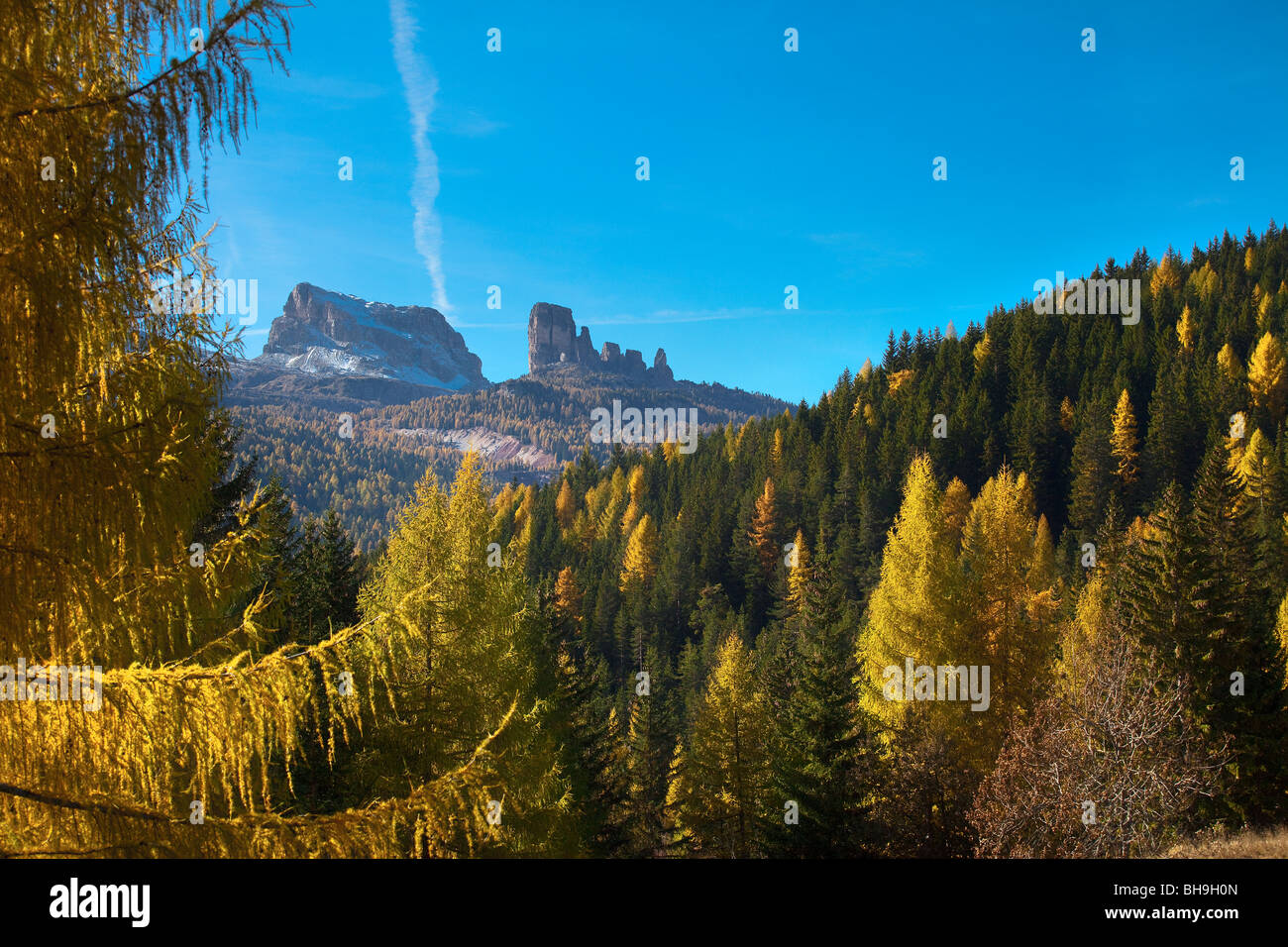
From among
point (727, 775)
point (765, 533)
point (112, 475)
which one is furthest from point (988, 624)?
point (765, 533)

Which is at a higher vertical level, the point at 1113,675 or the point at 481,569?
the point at 481,569

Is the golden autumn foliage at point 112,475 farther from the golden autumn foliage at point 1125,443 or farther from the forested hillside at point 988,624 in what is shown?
the golden autumn foliage at point 1125,443

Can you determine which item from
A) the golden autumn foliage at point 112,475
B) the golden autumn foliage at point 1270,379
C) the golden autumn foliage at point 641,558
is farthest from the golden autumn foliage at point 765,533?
the golden autumn foliage at point 112,475

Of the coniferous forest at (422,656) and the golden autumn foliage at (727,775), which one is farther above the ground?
the coniferous forest at (422,656)

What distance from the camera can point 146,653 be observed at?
176 inches

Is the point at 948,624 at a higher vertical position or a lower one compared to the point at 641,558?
higher

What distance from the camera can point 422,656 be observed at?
10578 mm

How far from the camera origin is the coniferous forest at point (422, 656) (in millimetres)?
3070

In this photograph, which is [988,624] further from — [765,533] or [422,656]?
[765,533]

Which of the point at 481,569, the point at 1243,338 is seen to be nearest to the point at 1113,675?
the point at 481,569

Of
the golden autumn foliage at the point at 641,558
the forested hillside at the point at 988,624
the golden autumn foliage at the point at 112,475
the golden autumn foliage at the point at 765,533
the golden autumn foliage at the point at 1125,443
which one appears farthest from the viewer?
the golden autumn foliage at the point at 641,558

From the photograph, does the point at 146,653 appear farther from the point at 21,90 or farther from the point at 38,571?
the point at 21,90
